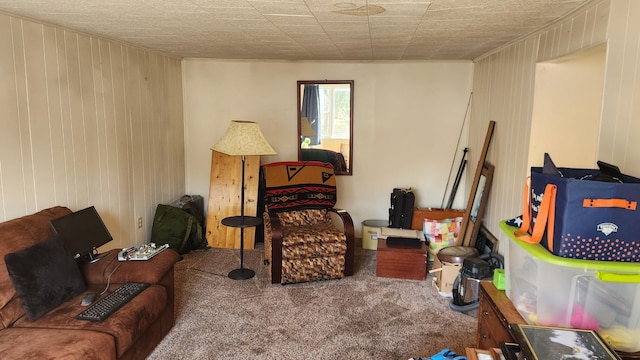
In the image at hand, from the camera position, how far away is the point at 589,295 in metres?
1.67

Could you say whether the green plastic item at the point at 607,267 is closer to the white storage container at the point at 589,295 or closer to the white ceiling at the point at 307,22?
the white storage container at the point at 589,295

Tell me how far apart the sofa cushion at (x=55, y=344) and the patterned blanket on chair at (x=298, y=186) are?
A: 231 cm

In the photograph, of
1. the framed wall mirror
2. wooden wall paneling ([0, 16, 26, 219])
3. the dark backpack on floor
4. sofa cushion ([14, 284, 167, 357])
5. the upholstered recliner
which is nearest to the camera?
sofa cushion ([14, 284, 167, 357])

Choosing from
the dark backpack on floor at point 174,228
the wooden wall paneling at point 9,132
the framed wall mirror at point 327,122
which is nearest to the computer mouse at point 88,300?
the wooden wall paneling at point 9,132

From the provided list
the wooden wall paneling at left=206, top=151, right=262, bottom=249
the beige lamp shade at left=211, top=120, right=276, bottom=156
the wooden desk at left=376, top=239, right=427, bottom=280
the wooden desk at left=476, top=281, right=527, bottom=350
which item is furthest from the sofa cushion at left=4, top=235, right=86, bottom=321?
the wooden desk at left=376, top=239, right=427, bottom=280

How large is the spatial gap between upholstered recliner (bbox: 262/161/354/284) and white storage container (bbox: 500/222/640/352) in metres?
2.28

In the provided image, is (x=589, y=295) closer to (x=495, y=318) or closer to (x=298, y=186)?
(x=495, y=318)

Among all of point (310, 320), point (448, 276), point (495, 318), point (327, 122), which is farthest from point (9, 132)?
point (448, 276)

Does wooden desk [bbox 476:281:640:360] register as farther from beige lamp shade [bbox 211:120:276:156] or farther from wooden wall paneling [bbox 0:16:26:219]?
wooden wall paneling [bbox 0:16:26:219]

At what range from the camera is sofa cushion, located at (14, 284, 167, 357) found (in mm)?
2283

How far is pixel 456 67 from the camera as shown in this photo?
4.93m

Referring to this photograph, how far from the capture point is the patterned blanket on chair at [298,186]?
14.4 ft

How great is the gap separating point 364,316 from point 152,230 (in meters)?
2.45

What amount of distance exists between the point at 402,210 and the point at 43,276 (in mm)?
3382
